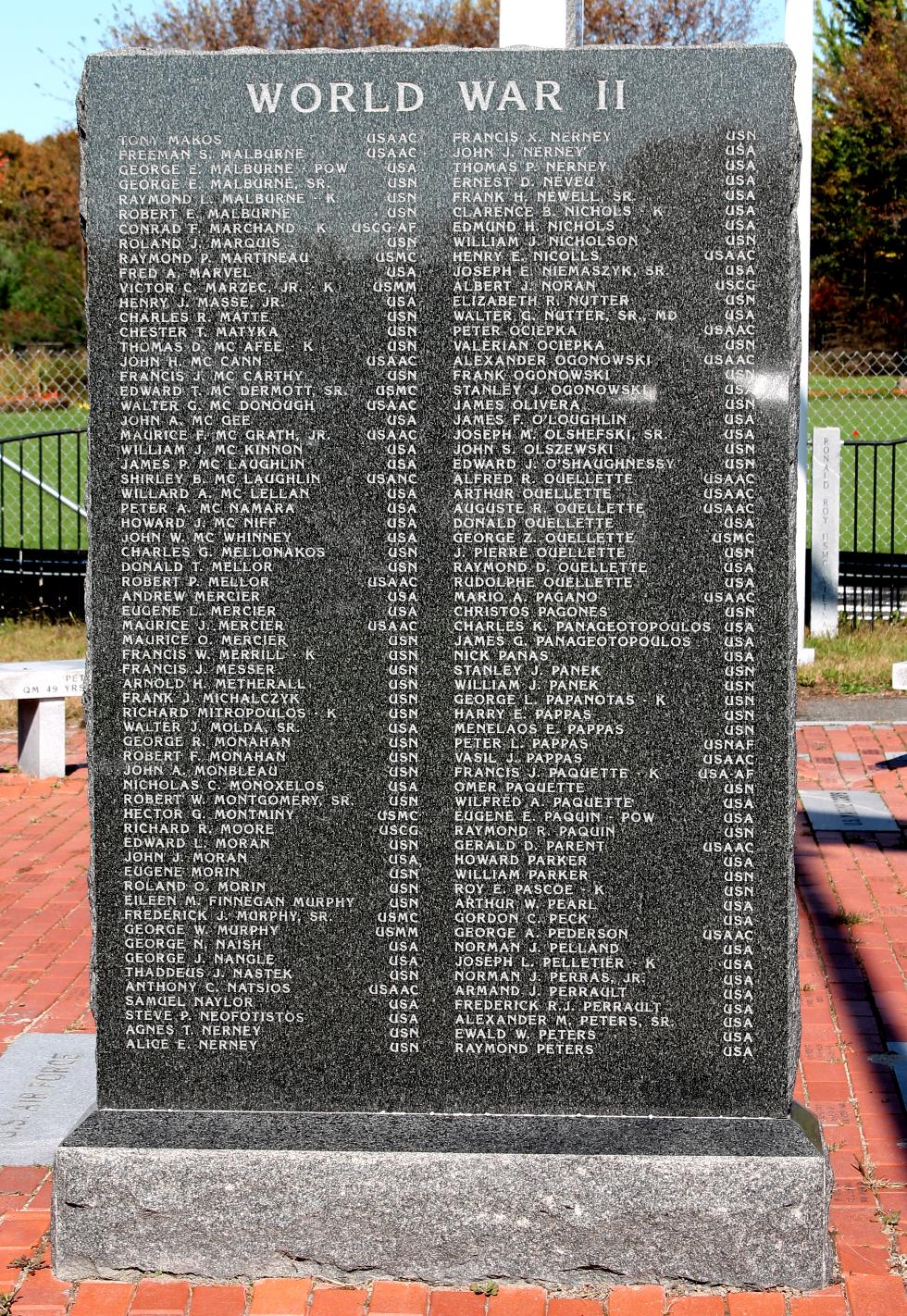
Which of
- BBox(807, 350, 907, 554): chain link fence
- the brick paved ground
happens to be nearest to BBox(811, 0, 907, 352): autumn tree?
BBox(807, 350, 907, 554): chain link fence

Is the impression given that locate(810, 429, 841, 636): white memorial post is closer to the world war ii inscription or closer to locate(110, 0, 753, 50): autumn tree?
the world war ii inscription

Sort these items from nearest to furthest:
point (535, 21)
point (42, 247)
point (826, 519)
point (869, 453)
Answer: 1. point (535, 21)
2. point (826, 519)
3. point (869, 453)
4. point (42, 247)

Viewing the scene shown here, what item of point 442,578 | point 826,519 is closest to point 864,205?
point 826,519

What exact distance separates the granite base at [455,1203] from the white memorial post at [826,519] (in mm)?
8366

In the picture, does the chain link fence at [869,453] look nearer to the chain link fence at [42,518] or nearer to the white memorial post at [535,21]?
the chain link fence at [42,518]

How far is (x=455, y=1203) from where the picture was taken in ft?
12.6

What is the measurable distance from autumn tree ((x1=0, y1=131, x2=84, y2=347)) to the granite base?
103ft

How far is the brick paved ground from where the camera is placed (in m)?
3.78

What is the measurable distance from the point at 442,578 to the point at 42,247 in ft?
121

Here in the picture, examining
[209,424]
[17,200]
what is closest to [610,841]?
[209,424]

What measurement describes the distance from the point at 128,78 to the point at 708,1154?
2907 mm

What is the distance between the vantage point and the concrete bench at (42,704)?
854 cm

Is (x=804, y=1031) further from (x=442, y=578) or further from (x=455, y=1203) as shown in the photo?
(x=442, y=578)

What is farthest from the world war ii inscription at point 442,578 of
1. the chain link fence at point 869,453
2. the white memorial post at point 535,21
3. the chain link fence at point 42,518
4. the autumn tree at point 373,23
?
the autumn tree at point 373,23
